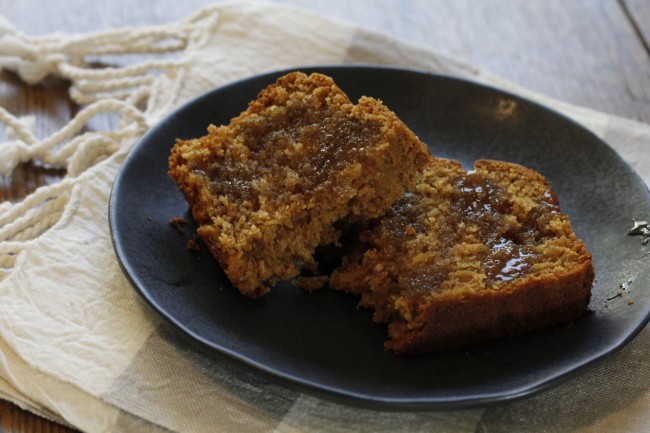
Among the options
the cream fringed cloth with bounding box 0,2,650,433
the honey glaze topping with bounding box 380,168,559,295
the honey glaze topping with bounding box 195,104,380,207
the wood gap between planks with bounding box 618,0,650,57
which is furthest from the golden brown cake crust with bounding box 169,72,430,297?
the wood gap between planks with bounding box 618,0,650,57

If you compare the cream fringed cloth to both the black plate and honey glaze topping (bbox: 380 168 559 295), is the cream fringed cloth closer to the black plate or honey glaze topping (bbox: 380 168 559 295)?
the black plate

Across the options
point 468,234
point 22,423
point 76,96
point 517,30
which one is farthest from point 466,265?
point 517,30

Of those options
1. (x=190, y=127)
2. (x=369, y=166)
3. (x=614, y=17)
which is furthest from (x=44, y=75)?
(x=614, y=17)

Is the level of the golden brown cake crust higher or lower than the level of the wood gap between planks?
lower

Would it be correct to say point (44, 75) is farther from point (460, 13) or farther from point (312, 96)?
point (460, 13)

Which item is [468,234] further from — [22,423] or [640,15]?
[640,15]

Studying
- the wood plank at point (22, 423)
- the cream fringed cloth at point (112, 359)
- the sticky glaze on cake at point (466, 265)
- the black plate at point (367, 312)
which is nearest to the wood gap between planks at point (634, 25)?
the cream fringed cloth at point (112, 359)

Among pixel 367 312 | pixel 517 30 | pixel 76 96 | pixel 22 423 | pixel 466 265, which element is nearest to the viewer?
pixel 22 423

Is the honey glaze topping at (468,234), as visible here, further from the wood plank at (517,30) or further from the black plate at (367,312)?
the wood plank at (517,30)
